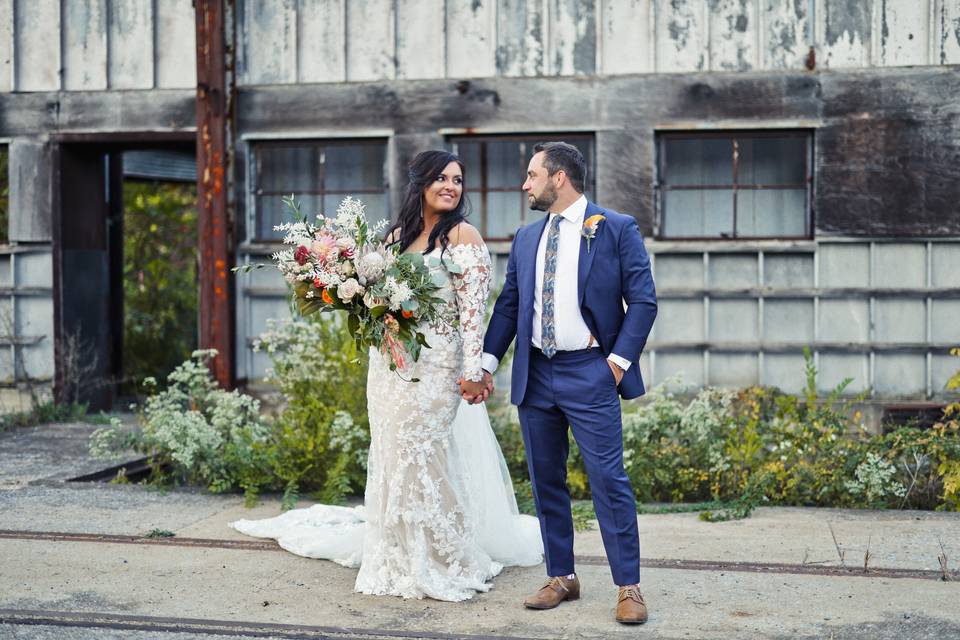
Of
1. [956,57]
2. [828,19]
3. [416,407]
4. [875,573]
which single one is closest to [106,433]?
[416,407]

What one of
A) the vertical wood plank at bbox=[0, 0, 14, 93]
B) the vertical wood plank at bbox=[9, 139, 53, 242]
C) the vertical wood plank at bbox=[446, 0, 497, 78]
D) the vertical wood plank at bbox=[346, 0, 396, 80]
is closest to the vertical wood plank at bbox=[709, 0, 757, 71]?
the vertical wood plank at bbox=[446, 0, 497, 78]

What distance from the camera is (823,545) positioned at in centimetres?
675

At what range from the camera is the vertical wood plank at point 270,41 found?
11.1 meters

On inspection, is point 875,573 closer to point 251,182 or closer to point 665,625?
point 665,625

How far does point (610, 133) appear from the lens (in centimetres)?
1078

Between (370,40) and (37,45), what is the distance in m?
3.27

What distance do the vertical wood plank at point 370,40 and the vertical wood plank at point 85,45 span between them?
2.39 meters

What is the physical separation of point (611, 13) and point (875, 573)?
608cm

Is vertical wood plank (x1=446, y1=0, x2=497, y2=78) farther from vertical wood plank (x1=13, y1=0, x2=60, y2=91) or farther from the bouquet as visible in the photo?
the bouquet

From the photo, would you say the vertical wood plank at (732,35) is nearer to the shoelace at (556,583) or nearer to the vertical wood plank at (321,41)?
the vertical wood plank at (321,41)

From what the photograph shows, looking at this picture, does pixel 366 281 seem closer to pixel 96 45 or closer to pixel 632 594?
pixel 632 594

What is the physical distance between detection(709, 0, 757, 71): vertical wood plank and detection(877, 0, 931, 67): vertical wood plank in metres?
Result: 1.07

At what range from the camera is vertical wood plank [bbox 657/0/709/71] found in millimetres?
10562

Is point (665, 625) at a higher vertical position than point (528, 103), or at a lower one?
lower
